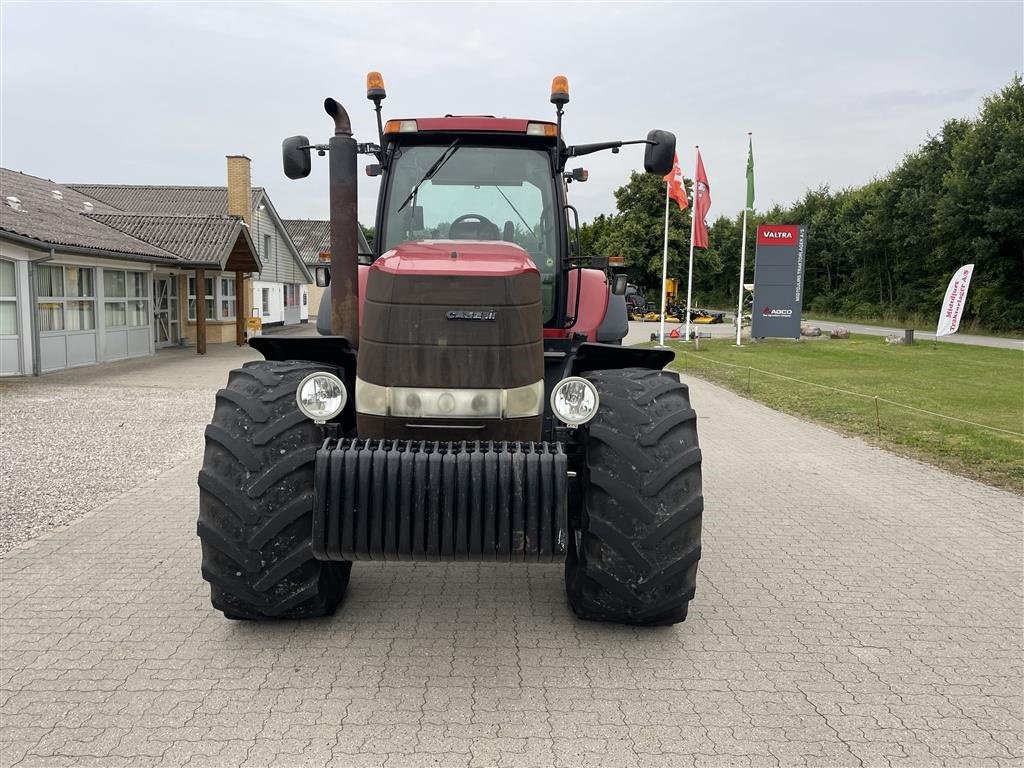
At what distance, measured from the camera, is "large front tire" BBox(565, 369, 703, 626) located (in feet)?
11.7

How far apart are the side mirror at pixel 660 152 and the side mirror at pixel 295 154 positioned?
1968 millimetres

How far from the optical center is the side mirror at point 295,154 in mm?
4539

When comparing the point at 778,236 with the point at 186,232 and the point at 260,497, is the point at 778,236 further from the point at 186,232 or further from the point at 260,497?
the point at 260,497

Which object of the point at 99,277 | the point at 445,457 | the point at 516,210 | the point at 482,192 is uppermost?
the point at 482,192

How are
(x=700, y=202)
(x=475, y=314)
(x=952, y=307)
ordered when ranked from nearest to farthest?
(x=475, y=314) < (x=700, y=202) < (x=952, y=307)

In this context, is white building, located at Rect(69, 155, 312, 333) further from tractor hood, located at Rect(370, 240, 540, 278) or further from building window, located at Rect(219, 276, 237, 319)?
tractor hood, located at Rect(370, 240, 540, 278)

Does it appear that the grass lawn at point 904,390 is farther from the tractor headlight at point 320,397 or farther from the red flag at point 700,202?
the tractor headlight at point 320,397

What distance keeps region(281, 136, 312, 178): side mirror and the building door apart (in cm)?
2106

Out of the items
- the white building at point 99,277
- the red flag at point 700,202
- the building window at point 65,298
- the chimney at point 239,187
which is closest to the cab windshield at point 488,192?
the white building at point 99,277

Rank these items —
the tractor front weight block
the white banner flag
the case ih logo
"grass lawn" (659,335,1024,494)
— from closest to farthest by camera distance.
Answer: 1. the tractor front weight block
2. the case ih logo
3. "grass lawn" (659,335,1024,494)
4. the white banner flag

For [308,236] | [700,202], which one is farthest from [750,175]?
[308,236]

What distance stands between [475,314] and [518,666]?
5.48 feet

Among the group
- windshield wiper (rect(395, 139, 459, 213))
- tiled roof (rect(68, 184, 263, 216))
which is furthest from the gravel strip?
tiled roof (rect(68, 184, 263, 216))

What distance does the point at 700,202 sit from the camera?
2288 centimetres
